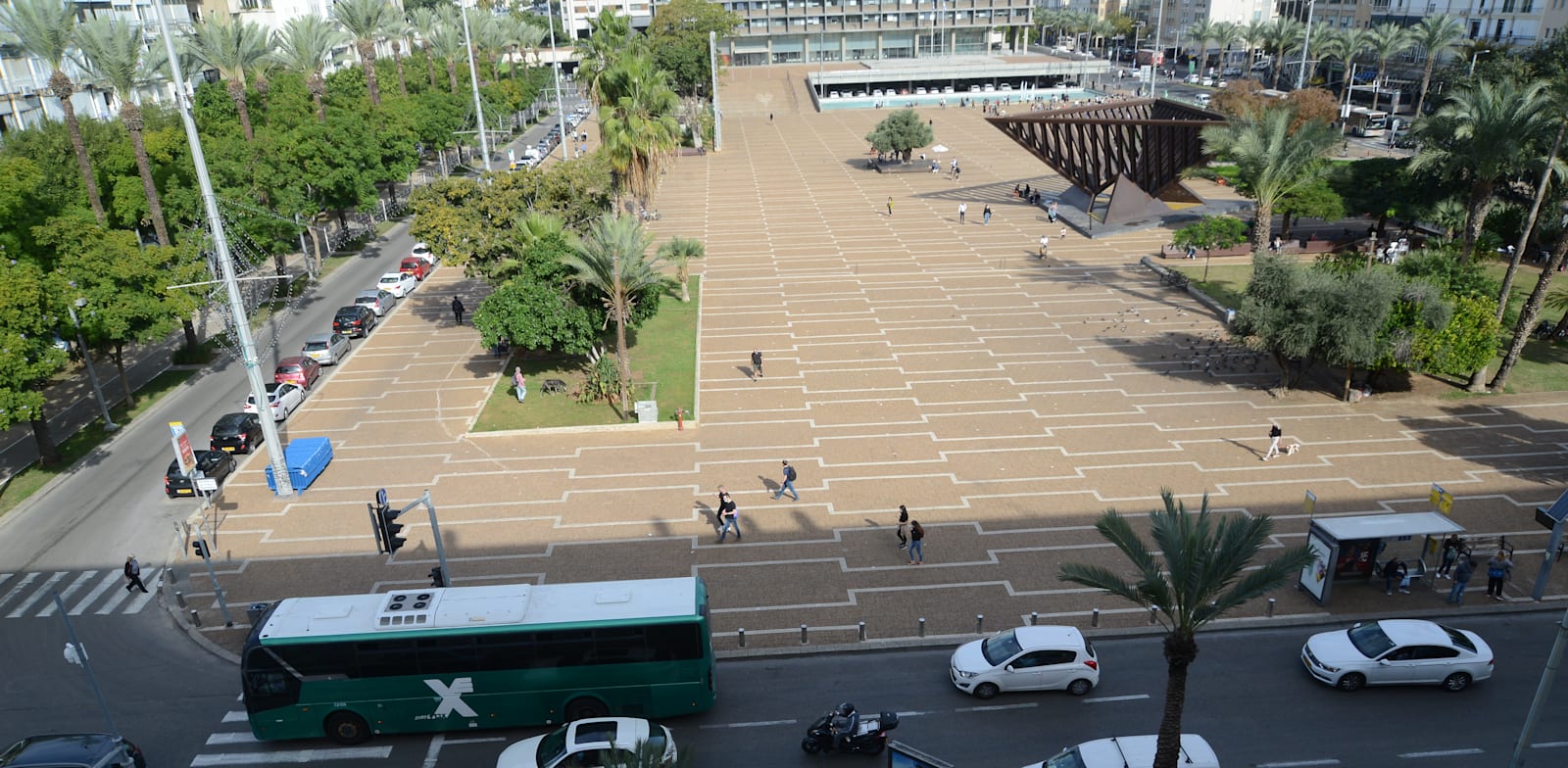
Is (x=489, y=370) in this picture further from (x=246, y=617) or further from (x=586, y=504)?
(x=246, y=617)

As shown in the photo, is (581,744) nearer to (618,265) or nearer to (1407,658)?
(1407,658)

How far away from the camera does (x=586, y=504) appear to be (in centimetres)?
2916

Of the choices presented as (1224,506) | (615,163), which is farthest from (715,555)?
(615,163)

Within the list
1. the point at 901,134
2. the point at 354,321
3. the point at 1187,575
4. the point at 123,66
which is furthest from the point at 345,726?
the point at 901,134

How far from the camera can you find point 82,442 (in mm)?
35656

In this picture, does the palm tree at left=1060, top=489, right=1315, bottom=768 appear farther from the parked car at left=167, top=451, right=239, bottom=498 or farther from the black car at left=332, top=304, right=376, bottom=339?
the black car at left=332, top=304, right=376, bottom=339

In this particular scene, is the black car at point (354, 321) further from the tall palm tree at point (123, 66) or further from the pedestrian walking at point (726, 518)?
the pedestrian walking at point (726, 518)

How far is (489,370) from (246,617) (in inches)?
699

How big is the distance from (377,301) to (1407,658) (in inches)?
1821

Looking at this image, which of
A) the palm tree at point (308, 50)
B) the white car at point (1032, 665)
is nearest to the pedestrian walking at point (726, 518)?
the white car at point (1032, 665)

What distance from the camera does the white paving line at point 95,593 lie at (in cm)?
2505

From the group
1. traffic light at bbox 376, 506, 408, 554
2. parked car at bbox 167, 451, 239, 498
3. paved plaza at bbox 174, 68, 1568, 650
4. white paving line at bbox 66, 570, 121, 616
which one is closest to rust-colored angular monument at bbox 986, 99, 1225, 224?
paved plaza at bbox 174, 68, 1568, 650

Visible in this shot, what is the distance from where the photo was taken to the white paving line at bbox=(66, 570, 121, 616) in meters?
25.0

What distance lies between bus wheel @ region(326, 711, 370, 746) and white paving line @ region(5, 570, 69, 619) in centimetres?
1237
